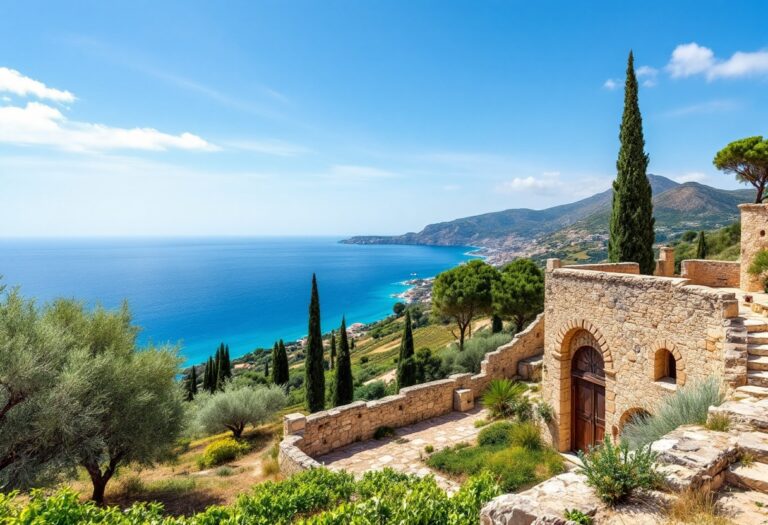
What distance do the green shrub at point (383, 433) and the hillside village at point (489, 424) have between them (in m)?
0.08

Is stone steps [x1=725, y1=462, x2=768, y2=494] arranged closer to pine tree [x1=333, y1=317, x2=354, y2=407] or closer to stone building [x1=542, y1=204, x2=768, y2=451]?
stone building [x1=542, y1=204, x2=768, y2=451]

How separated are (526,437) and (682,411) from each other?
448cm

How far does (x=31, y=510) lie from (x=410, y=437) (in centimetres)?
891

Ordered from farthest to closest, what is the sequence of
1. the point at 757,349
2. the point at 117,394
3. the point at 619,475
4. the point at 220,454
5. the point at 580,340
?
the point at 220,454
the point at 580,340
the point at 117,394
the point at 757,349
the point at 619,475

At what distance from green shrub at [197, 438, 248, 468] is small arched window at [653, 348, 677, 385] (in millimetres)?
12264

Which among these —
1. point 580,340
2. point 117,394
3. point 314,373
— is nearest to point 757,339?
point 580,340

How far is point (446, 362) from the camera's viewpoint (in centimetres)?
2086

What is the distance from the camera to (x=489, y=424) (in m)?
11.8

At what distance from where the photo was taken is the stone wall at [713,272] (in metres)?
12.9

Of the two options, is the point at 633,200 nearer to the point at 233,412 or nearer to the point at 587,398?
the point at 587,398

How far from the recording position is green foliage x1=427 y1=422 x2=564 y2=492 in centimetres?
816

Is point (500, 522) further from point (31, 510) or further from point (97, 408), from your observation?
point (97, 408)

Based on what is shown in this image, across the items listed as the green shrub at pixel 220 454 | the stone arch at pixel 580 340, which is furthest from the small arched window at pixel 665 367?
the green shrub at pixel 220 454

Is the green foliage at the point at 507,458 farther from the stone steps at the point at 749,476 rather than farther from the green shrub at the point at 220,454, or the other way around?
the green shrub at the point at 220,454
